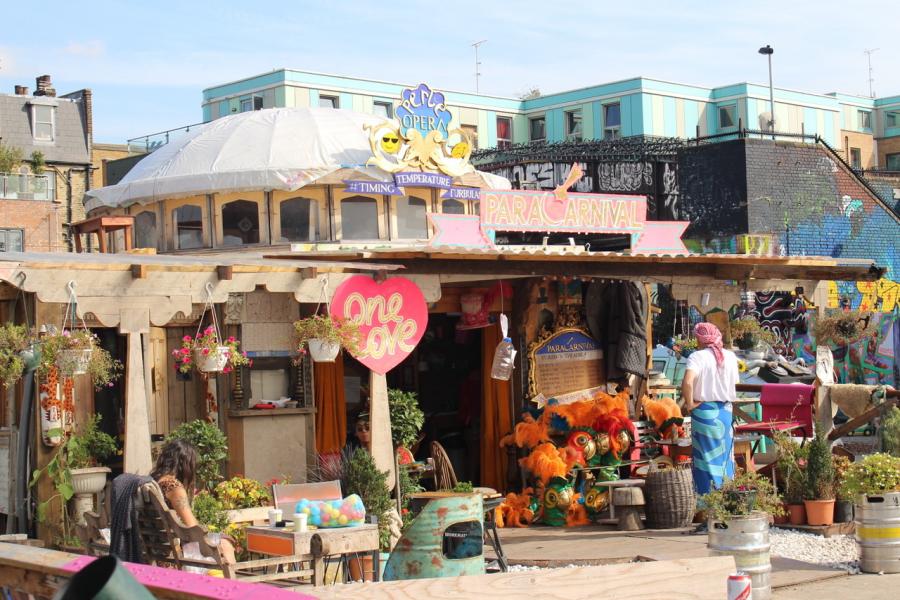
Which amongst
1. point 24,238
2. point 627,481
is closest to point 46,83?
point 24,238

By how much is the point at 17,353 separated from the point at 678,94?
45.0 metres

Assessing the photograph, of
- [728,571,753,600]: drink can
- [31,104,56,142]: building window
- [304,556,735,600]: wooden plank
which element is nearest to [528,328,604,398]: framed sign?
[728,571,753,600]: drink can

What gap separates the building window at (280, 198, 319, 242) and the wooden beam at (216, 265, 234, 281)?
7502 millimetres

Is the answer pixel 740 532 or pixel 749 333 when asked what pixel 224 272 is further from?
pixel 749 333

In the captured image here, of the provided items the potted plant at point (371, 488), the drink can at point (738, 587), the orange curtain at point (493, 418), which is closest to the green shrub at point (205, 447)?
the potted plant at point (371, 488)

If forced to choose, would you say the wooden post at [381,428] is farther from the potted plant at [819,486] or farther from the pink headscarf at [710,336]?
the potted plant at [819,486]

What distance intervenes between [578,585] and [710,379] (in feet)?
22.8

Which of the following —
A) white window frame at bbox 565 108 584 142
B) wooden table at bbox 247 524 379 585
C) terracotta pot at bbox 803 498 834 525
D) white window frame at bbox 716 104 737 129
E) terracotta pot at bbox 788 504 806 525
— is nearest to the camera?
wooden table at bbox 247 524 379 585

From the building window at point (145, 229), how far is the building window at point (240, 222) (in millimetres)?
1312

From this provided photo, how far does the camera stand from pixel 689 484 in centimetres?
1297

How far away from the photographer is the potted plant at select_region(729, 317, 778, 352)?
675 inches

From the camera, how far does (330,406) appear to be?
45.0ft

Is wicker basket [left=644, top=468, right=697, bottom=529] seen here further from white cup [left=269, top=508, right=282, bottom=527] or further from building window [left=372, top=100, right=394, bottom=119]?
building window [left=372, top=100, right=394, bottom=119]

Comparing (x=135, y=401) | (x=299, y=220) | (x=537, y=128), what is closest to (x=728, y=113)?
(x=537, y=128)
